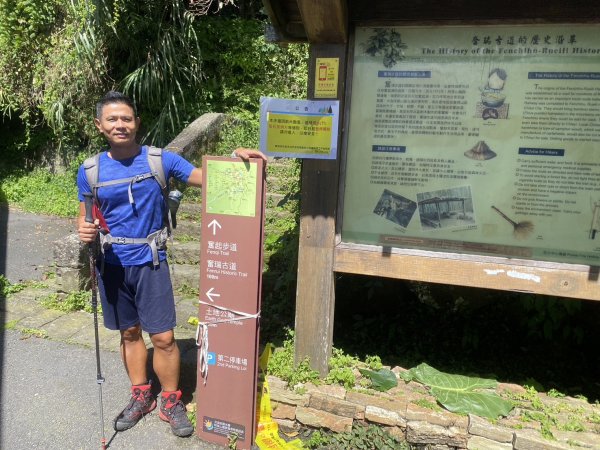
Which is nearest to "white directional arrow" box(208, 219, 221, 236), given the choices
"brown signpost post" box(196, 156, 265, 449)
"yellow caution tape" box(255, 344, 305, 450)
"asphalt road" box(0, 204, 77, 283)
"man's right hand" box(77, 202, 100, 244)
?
"brown signpost post" box(196, 156, 265, 449)

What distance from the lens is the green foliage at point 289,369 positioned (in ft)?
10.1

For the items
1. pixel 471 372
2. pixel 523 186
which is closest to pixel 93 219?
pixel 523 186

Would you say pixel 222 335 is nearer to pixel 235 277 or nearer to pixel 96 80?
pixel 235 277

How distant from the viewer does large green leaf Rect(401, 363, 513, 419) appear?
111 inches

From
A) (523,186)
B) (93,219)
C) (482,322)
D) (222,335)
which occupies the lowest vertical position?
(482,322)

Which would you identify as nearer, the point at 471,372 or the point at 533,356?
the point at 471,372

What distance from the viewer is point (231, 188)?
2.60 meters

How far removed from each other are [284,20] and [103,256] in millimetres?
1768

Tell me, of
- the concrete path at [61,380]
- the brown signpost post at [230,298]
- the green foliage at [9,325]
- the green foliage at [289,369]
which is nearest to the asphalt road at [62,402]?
the concrete path at [61,380]

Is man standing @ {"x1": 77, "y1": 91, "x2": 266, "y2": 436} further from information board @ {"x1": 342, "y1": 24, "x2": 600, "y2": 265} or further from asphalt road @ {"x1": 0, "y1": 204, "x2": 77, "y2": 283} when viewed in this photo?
asphalt road @ {"x1": 0, "y1": 204, "x2": 77, "y2": 283}

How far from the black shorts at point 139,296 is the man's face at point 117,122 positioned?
28.6 inches

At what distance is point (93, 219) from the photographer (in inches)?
103

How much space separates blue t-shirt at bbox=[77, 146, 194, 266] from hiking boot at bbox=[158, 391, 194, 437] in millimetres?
887

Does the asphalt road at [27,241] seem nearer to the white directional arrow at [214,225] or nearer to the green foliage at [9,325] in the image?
the green foliage at [9,325]
